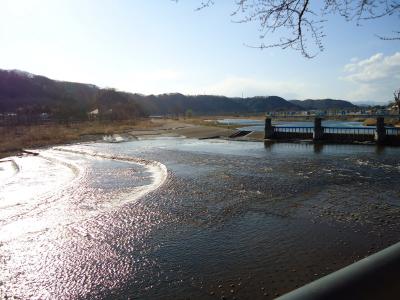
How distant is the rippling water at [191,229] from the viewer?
7.17 meters

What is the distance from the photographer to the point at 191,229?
10312 millimetres

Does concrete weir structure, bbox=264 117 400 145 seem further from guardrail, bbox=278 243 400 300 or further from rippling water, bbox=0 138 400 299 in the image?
guardrail, bbox=278 243 400 300

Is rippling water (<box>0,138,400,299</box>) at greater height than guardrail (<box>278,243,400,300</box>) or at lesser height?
lesser

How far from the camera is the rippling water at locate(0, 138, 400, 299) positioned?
717 centimetres

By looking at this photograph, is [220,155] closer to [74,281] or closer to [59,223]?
[59,223]

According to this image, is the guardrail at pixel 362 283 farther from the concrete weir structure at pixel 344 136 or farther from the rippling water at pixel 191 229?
the concrete weir structure at pixel 344 136

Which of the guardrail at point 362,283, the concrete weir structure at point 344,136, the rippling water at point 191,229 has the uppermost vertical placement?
the guardrail at point 362,283

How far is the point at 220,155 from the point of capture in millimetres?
27484

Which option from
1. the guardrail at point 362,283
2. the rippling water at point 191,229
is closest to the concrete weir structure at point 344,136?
→ the rippling water at point 191,229

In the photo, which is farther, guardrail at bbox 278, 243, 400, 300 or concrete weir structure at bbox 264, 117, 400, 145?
concrete weir structure at bbox 264, 117, 400, 145

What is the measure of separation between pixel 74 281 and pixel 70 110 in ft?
313

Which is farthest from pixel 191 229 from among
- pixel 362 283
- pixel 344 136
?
pixel 344 136

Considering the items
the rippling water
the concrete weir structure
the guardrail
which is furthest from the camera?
the concrete weir structure

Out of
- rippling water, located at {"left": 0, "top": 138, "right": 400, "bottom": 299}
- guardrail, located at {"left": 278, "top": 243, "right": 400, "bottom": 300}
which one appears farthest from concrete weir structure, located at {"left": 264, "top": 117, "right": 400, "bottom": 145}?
guardrail, located at {"left": 278, "top": 243, "right": 400, "bottom": 300}
